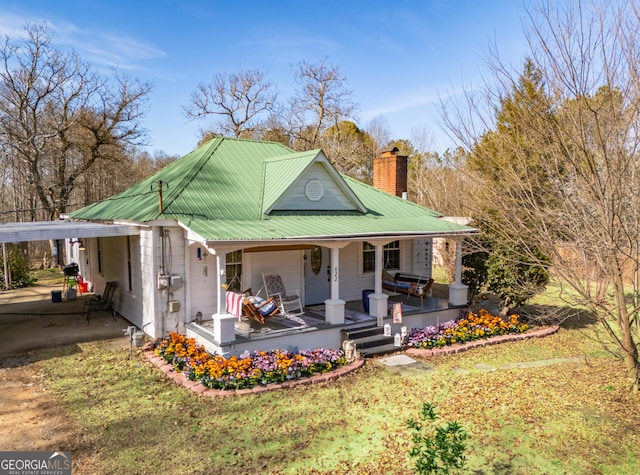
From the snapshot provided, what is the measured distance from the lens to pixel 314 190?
39.9 ft

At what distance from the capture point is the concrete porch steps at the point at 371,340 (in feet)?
32.7

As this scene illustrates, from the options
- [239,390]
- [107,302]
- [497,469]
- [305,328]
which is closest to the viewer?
[497,469]

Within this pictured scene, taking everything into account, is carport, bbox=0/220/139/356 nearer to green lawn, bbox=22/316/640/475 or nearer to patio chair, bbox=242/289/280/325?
green lawn, bbox=22/316/640/475

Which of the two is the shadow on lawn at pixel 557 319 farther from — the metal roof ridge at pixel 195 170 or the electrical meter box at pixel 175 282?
the metal roof ridge at pixel 195 170

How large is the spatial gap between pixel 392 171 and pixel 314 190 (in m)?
5.15

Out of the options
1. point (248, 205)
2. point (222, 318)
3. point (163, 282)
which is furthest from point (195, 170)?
point (222, 318)

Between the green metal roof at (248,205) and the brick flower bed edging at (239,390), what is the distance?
273 centimetres

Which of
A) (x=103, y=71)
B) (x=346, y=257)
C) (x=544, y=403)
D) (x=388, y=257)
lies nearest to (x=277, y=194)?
(x=346, y=257)

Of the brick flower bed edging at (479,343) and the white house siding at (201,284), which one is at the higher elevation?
the white house siding at (201,284)

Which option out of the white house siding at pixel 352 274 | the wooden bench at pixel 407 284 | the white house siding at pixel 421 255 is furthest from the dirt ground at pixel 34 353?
the white house siding at pixel 421 255

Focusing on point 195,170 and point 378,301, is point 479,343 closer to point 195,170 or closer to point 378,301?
point 378,301

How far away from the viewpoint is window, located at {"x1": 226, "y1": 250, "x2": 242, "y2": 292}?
36.9 feet

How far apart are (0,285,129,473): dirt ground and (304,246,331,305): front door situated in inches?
198

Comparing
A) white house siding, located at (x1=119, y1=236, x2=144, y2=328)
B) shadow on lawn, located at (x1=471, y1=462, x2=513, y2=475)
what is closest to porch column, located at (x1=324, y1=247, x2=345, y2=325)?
white house siding, located at (x1=119, y1=236, x2=144, y2=328)
